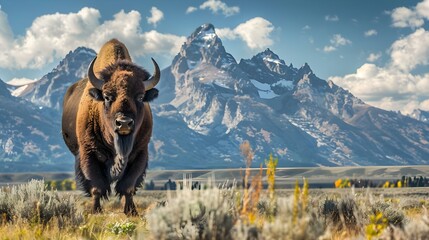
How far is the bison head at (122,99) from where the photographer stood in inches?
400

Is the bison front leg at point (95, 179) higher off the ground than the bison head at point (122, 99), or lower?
lower

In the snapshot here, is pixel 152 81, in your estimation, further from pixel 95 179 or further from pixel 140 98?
pixel 95 179

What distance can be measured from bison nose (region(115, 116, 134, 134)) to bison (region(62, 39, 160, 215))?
20mm

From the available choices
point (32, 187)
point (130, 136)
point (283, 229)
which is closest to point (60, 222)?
point (32, 187)

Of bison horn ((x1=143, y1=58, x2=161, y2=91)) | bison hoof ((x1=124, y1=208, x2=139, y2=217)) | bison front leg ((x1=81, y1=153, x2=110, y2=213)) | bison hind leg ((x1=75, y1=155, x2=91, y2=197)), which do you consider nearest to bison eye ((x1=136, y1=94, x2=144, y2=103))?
bison horn ((x1=143, y1=58, x2=161, y2=91))

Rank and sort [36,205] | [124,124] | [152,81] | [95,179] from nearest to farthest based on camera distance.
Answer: [36,205] → [124,124] → [95,179] → [152,81]

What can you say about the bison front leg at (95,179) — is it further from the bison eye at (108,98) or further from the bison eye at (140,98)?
the bison eye at (140,98)

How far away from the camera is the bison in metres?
10.6

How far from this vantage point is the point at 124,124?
9.95 meters

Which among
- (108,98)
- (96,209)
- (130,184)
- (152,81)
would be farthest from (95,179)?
(152,81)

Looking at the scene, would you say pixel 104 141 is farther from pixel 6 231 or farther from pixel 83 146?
pixel 6 231

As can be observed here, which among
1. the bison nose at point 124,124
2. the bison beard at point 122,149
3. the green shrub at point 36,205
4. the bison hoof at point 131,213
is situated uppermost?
the bison nose at point 124,124

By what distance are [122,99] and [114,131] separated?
0.68 metres

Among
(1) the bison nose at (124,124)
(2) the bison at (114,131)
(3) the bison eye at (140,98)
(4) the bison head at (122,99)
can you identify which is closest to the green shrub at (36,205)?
(1) the bison nose at (124,124)
